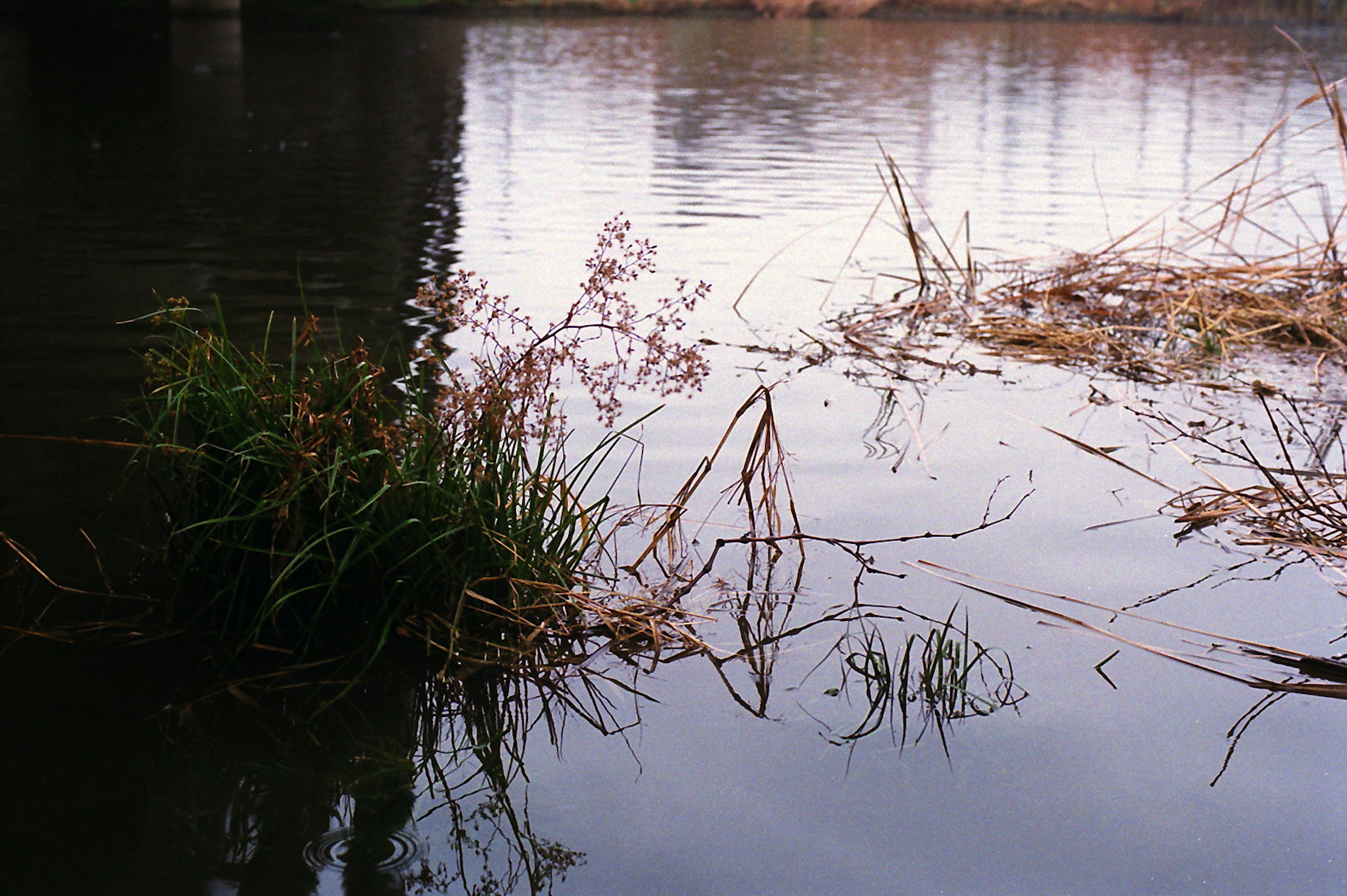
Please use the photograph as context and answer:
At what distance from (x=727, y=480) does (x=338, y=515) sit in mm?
1810

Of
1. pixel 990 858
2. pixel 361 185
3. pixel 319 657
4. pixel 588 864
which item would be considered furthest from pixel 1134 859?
pixel 361 185

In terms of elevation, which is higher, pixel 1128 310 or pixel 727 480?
pixel 1128 310

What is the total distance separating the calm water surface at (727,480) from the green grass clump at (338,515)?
13.8 inches

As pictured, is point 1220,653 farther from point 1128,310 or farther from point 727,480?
point 1128,310

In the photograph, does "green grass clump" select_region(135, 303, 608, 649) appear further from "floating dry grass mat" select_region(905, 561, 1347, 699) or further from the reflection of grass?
"floating dry grass mat" select_region(905, 561, 1347, 699)

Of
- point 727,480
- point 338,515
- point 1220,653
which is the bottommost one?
point 1220,653

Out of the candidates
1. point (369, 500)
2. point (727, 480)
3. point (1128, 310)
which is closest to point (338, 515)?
point (369, 500)

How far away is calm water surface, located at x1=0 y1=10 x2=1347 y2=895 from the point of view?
2566 mm

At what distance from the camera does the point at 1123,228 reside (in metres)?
10.1

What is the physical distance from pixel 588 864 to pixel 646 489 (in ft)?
7.03

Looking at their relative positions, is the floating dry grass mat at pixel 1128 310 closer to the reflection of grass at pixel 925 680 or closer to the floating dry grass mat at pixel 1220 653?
the floating dry grass mat at pixel 1220 653

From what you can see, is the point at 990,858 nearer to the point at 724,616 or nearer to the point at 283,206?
the point at 724,616

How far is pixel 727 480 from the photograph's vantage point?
4.67 metres

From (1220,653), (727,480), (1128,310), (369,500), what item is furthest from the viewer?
(1128,310)
